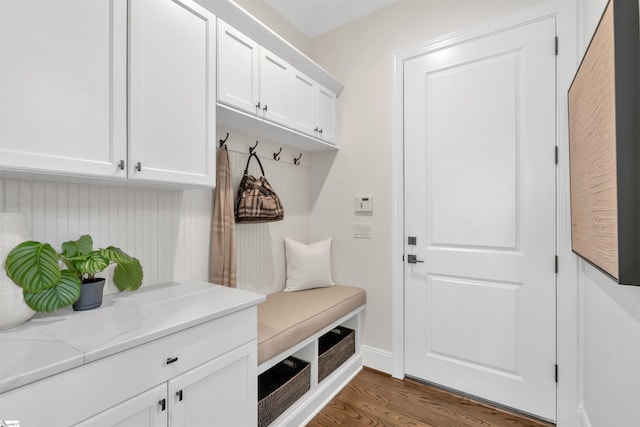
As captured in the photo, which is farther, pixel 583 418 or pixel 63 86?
pixel 583 418

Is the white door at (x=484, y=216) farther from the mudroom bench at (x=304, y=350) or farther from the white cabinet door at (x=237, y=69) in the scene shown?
the white cabinet door at (x=237, y=69)

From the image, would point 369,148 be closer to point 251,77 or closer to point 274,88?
point 274,88

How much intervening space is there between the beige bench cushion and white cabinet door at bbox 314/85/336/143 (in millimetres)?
1211

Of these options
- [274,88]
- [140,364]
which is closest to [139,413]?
[140,364]

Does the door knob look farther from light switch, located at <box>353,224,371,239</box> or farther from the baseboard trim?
the baseboard trim

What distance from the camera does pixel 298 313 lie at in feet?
5.83

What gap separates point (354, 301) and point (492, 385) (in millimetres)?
1000

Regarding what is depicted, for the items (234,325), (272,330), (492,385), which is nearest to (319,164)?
(272,330)

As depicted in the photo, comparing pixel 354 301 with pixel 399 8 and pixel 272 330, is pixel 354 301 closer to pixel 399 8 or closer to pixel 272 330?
pixel 272 330

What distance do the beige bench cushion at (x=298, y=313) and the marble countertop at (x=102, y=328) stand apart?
11.3 inches

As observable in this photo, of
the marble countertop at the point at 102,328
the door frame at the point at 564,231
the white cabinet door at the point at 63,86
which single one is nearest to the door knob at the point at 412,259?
the door frame at the point at 564,231

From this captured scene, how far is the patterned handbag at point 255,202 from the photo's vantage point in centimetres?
189

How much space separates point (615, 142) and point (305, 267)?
187cm

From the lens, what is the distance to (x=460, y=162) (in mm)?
1958
